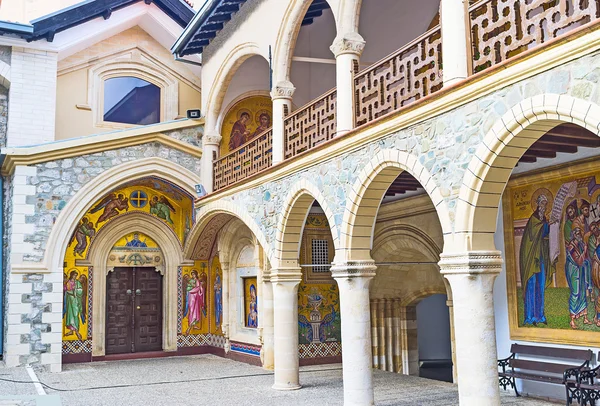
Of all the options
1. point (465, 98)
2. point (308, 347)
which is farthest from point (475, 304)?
point (308, 347)

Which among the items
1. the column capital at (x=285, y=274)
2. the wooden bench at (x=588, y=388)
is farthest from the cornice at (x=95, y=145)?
the wooden bench at (x=588, y=388)

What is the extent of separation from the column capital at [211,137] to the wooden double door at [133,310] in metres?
3.88

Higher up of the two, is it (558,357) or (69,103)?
(69,103)

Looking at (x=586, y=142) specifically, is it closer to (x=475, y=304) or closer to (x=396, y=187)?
(x=475, y=304)

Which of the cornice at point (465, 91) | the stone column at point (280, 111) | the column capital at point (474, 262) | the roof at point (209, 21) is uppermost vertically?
the roof at point (209, 21)

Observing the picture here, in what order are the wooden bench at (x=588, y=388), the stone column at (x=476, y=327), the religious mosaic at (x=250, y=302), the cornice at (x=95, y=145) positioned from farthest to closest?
1. the religious mosaic at (x=250, y=302)
2. the cornice at (x=95, y=145)
3. the wooden bench at (x=588, y=388)
4. the stone column at (x=476, y=327)

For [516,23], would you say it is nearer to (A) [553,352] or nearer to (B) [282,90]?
(A) [553,352]

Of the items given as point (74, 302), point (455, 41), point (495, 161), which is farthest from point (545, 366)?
point (74, 302)

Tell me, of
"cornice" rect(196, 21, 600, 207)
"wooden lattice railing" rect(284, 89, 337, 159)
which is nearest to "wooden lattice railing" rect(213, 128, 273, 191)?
"wooden lattice railing" rect(284, 89, 337, 159)

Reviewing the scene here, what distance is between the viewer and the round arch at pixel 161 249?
15.2 metres

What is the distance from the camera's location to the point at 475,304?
623 cm

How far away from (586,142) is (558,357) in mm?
2987

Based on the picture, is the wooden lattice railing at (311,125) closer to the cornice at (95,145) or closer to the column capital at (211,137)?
the column capital at (211,137)

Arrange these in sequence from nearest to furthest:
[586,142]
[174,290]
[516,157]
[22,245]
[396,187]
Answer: [516,157] < [586,142] < [396,187] < [22,245] < [174,290]
